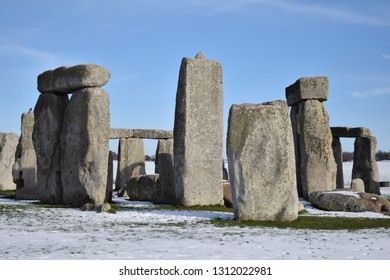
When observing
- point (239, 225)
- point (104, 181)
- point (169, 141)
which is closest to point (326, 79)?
point (104, 181)

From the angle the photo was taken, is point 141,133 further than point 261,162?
Yes

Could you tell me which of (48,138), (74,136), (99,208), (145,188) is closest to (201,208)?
(99,208)

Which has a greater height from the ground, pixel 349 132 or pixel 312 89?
pixel 312 89

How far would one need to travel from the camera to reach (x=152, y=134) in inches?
998

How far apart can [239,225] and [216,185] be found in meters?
4.59

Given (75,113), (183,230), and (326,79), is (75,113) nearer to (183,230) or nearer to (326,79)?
(183,230)

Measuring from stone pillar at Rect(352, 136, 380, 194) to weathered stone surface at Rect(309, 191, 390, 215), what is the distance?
7983 millimetres

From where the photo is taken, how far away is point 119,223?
957 cm

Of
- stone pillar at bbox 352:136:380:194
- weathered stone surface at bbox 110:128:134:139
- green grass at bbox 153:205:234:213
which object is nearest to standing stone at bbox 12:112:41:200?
weathered stone surface at bbox 110:128:134:139

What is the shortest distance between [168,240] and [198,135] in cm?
639

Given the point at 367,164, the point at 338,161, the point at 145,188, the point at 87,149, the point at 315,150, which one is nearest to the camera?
the point at 87,149

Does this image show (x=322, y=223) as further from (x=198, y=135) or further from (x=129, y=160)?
(x=129, y=160)

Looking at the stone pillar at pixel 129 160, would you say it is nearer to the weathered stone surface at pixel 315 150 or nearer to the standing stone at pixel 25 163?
the standing stone at pixel 25 163
